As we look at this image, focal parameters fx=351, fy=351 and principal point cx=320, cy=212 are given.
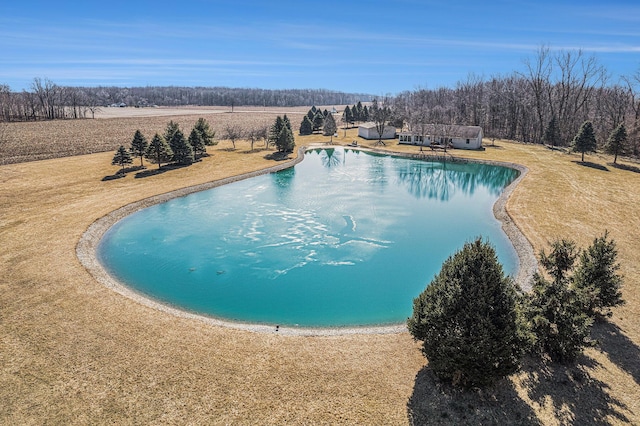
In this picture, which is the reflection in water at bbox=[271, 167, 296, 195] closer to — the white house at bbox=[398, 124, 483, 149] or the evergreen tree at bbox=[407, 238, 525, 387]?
the evergreen tree at bbox=[407, 238, 525, 387]

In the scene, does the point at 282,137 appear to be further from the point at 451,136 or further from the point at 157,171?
the point at 451,136

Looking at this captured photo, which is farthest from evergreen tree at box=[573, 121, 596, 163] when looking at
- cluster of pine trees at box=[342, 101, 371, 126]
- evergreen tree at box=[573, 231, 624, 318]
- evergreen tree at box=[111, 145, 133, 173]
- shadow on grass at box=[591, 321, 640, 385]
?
evergreen tree at box=[111, 145, 133, 173]

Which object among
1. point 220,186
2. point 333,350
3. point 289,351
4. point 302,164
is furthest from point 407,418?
point 302,164

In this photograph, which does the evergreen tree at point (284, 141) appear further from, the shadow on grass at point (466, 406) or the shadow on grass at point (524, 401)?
the shadow on grass at point (466, 406)

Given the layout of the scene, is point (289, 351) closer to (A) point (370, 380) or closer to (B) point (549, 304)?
(A) point (370, 380)

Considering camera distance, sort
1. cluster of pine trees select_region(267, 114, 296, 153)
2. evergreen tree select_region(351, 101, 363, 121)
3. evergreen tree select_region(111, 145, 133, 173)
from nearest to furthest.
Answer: evergreen tree select_region(111, 145, 133, 173)
cluster of pine trees select_region(267, 114, 296, 153)
evergreen tree select_region(351, 101, 363, 121)

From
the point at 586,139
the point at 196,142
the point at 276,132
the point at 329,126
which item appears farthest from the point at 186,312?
the point at 329,126
